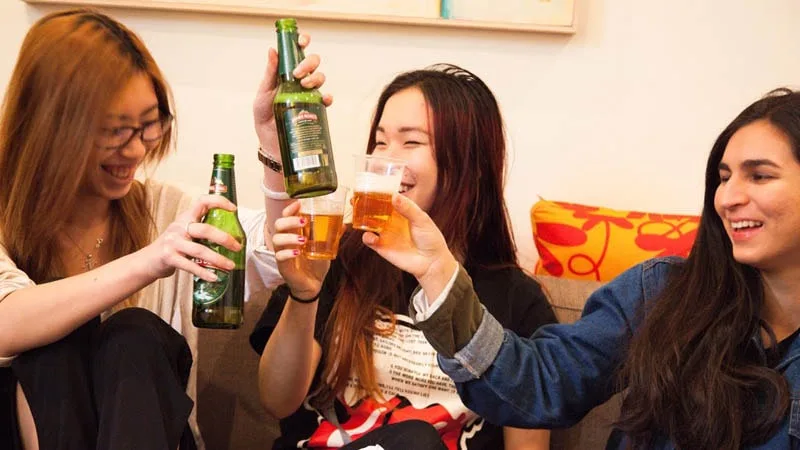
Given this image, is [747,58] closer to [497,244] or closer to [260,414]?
[497,244]

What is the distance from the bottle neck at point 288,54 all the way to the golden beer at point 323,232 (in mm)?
218

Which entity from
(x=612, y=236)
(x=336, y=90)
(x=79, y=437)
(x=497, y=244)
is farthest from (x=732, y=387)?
(x=336, y=90)

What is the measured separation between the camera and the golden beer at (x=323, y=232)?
1.35m

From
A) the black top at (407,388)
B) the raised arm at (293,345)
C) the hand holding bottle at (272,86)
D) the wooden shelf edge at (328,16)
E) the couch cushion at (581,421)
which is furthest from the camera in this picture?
the wooden shelf edge at (328,16)

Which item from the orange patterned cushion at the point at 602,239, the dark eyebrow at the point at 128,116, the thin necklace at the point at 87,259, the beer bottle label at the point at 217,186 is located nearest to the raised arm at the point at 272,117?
the beer bottle label at the point at 217,186

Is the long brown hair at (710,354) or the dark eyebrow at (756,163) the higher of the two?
the dark eyebrow at (756,163)

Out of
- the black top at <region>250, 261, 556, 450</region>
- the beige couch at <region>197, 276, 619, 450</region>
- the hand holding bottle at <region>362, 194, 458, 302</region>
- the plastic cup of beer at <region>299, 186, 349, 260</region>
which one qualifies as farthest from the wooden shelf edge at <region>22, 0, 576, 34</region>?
the hand holding bottle at <region>362, 194, 458, 302</region>

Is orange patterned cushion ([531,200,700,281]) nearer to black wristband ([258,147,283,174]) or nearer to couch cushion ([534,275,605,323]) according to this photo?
couch cushion ([534,275,605,323])

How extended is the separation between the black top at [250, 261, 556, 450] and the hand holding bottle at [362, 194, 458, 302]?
441 mm

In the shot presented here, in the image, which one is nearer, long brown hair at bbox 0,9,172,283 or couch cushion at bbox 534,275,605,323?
long brown hair at bbox 0,9,172,283

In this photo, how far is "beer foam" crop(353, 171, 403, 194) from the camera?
124 cm

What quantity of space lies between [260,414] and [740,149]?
1.15 m

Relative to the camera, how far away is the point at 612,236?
6.65ft

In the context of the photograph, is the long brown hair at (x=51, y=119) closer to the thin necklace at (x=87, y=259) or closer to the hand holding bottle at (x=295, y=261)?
the thin necklace at (x=87, y=259)
